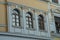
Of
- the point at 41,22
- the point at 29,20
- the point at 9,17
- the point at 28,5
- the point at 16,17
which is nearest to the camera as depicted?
the point at 9,17

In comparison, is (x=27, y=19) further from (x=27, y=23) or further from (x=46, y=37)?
(x=46, y=37)

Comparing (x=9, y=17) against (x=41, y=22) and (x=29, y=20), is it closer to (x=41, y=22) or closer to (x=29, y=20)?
(x=29, y=20)

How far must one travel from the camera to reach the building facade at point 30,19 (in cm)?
1862

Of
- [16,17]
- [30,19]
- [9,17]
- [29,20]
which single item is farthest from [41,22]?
[9,17]

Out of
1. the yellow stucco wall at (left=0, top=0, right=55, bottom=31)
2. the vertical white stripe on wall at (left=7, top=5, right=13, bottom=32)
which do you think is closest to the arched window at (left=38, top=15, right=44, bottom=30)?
the yellow stucco wall at (left=0, top=0, right=55, bottom=31)

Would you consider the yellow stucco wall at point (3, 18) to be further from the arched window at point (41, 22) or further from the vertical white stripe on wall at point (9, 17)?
the arched window at point (41, 22)

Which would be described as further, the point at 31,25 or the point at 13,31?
the point at 31,25

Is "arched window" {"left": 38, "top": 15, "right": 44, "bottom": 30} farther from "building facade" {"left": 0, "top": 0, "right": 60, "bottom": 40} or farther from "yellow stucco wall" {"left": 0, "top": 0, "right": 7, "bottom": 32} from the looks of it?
"yellow stucco wall" {"left": 0, "top": 0, "right": 7, "bottom": 32}

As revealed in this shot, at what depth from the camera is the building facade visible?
18625 millimetres

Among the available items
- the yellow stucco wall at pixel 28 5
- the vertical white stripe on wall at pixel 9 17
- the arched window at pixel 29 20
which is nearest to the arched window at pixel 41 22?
the yellow stucco wall at pixel 28 5

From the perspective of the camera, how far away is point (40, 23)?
20906mm

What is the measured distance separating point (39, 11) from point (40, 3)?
2.13 feet

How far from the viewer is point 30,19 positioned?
66.7ft

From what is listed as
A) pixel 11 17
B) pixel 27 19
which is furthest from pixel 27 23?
pixel 11 17
